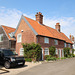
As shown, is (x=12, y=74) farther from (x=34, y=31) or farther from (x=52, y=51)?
(x=52, y=51)

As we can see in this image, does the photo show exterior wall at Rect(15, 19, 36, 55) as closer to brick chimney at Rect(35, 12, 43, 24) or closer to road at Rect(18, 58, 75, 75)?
brick chimney at Rect(35, 12, 43, 24)

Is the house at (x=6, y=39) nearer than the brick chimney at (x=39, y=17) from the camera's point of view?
Yes

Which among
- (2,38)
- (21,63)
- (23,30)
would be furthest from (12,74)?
(2,38)

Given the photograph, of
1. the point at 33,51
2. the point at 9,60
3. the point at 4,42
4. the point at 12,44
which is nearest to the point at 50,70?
the point at 9,60

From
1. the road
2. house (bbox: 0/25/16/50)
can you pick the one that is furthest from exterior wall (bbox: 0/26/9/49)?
the road

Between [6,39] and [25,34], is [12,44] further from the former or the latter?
[25,34]

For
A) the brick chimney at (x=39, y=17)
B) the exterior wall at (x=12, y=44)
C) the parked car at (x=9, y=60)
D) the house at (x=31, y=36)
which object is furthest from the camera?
the brick chimney at (x=39, y=17)

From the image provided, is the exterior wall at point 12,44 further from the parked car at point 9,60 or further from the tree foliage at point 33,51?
the parked car at point 9,60

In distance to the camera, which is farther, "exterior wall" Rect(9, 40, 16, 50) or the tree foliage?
"exterior wall" Rect(9, 40, 16, 50)

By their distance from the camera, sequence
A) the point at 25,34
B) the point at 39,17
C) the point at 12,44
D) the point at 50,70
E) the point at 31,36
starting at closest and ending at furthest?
the point at 50,70 → the point at 31,36 → the point at 25,34 → the point at 12,44 → the point at 39,17

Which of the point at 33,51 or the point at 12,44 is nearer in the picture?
the point at 33,51

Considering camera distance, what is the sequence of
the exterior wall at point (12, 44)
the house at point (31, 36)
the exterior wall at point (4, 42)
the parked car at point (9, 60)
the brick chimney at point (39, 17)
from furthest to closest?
the brick chimney at point (39, 17) < the exterior wall at point (4, 42) < the exterior wall at point (12, 44) < the house at point (31, 36) < the parked car at point (9, 60)

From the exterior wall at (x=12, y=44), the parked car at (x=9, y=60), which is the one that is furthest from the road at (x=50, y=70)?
the exterior wall at (x=12, y=44)

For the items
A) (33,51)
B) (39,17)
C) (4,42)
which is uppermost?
(39,17)
